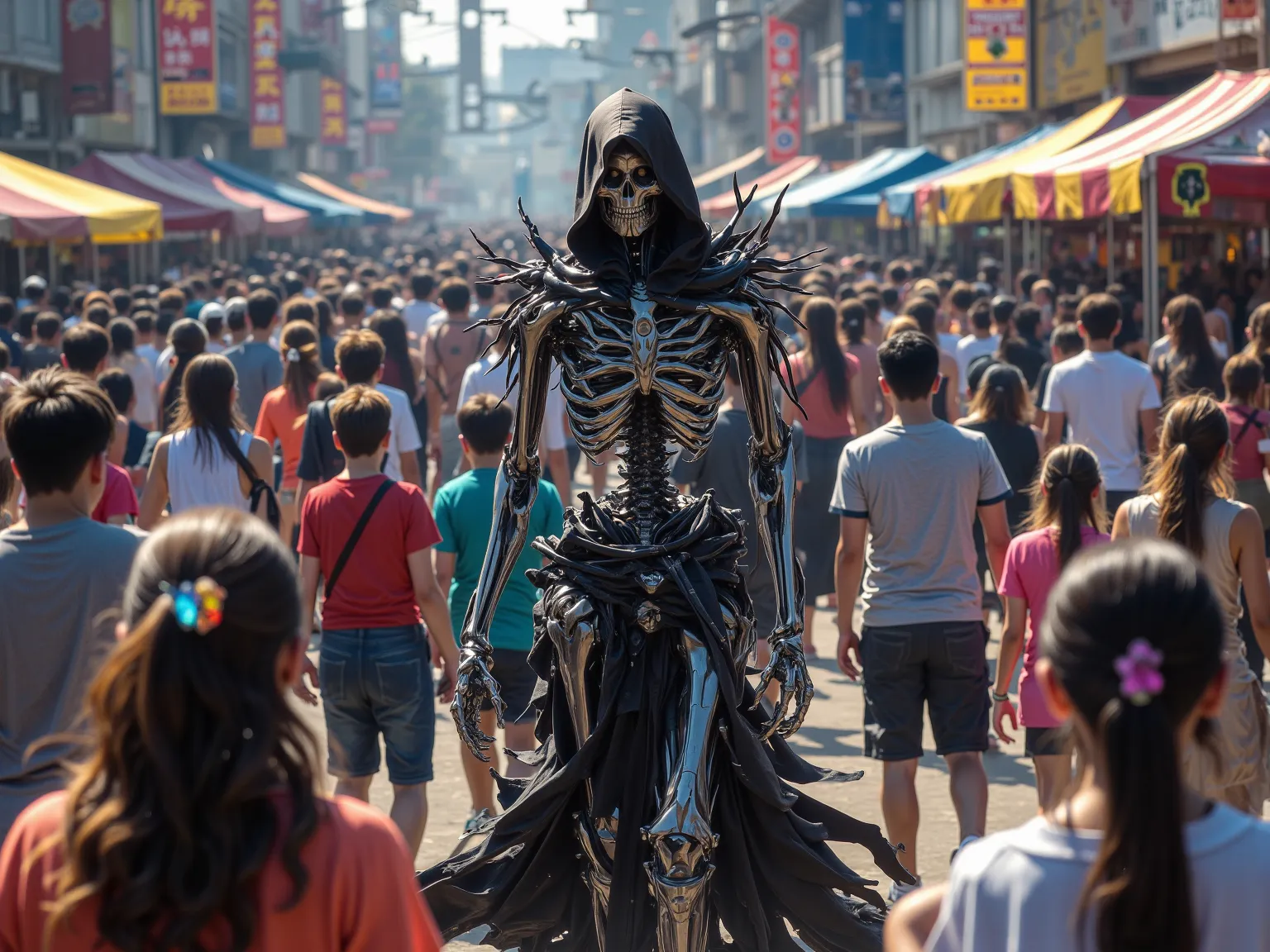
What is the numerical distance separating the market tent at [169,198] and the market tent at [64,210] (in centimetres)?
535

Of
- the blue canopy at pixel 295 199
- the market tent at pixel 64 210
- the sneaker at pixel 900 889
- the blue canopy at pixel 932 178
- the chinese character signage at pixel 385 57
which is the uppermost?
the chinese character signage at pixel 385 57

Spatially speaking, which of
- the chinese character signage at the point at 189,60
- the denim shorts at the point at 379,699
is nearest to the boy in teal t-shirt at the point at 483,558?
the denim shorts at the point at 379,699

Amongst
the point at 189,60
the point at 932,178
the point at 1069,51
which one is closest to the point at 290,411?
the point at 932,178

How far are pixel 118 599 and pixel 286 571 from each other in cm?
163

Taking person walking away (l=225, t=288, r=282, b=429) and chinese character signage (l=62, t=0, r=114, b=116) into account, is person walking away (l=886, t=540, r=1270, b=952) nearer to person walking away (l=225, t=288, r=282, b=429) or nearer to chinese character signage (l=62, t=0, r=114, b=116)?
person walking away (l=225, t=288, r=282, b=429)

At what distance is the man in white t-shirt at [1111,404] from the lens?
29.8ft

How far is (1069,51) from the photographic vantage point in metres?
26.9

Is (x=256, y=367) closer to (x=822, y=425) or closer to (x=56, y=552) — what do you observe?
(x=822, y=425)

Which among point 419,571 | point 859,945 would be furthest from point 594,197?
point 859,945

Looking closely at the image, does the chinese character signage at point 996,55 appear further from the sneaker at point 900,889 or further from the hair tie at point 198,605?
the hair tie at point 198,605

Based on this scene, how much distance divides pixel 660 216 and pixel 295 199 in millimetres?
36636

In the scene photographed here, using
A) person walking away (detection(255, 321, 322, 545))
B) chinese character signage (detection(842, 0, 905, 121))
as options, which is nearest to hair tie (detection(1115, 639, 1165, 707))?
person walking away (detection(255, 321, 322, 545))

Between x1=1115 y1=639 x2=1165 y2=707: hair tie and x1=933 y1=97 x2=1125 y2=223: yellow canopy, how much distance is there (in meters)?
15.8

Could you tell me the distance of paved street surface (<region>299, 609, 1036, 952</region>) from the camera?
7.01m
